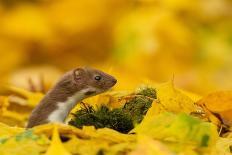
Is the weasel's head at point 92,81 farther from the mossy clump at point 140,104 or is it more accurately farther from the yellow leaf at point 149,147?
the yellow leaf at point 149,147

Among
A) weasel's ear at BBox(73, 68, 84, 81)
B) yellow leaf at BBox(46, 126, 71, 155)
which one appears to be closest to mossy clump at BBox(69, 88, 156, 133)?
weasel's ear at BBox(73, 68, 84, 81)

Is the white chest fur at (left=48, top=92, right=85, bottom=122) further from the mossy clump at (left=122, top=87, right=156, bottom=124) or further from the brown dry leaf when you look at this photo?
the brown dry leaf

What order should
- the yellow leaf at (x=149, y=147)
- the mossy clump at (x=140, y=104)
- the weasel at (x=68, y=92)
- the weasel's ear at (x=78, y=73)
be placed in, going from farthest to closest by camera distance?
1. the weasel's ear at (x=78, y=73)
2. the weasel at (x=68, y=92)
3. the mossy clump at (x=140, y=104)
4. the yellow leaf at (x=149, y=147)

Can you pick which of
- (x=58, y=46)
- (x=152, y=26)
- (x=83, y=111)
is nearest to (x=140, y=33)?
(x=152, y=26)

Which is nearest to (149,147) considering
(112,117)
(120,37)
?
(112,117)

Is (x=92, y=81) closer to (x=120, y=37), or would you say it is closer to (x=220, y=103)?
(x=120, y=37)

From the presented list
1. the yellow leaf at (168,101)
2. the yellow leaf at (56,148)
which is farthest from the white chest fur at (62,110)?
the yellow leaf at (56,148)
